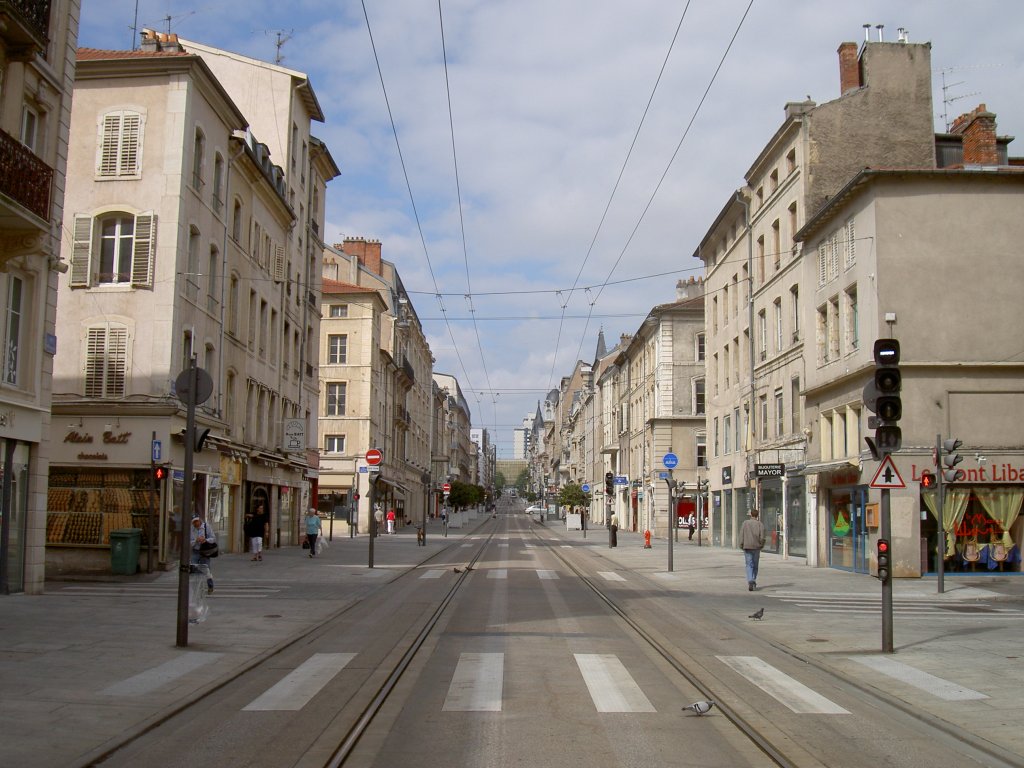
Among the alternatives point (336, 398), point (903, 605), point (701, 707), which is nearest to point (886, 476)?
point (701, 707)

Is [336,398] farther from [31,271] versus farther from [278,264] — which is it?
[31,271]

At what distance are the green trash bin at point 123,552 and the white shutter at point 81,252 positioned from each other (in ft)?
21.7

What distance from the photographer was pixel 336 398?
60250 mm

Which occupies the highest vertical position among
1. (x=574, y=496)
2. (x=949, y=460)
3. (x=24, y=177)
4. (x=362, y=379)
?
(x=362, y=379)

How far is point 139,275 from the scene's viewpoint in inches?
1015

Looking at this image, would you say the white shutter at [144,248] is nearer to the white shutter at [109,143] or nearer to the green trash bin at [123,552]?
the white shutter at [109,143]

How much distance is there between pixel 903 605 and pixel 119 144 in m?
21.7

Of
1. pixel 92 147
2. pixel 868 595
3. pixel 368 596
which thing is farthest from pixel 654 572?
pixel 92 147

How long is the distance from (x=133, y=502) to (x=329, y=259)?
144ft

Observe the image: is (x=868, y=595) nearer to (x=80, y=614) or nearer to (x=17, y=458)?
(x=80, y=614)

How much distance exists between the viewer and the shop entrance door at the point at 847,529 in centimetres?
2644

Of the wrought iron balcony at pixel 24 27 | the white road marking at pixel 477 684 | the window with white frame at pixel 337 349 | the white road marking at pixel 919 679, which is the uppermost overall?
the window with white frame at pixel 337 349

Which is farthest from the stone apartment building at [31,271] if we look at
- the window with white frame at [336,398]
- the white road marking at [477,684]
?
the window with white frame at [336,398]

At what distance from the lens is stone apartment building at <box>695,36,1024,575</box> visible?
987 inches
